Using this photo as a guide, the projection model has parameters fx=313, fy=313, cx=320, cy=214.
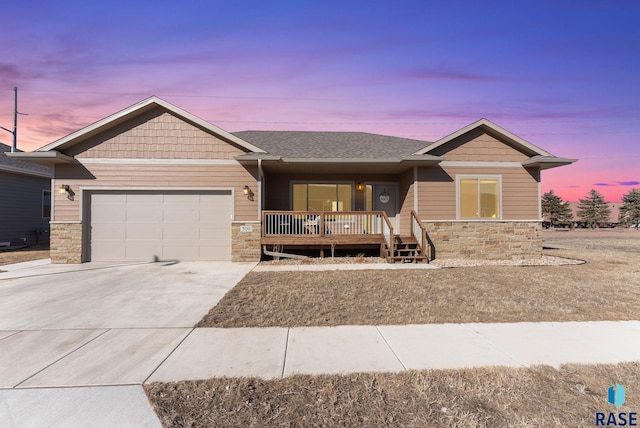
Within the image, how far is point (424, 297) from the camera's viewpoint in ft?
19.7

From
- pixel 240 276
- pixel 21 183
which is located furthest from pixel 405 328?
pixel 21 183

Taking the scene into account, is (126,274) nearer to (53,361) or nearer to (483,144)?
(53,361)

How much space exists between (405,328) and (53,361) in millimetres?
4304

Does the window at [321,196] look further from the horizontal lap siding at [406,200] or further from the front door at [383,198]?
the horizontal lap siding at [406,200]

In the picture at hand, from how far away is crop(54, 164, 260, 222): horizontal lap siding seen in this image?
1052 centimetres

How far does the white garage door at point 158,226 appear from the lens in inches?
423

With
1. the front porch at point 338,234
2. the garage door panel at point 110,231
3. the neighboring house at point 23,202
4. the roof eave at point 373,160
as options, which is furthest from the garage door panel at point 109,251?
the neighboring house at point 23,202

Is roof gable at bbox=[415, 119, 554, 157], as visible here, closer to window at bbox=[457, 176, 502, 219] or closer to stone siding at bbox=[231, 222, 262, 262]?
window at bbox=[457, 176, 502, 219]

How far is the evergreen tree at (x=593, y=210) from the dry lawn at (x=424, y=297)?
2211 inches

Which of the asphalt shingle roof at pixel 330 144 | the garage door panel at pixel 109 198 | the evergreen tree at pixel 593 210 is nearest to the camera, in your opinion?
the garage door panel at pixel 109 198

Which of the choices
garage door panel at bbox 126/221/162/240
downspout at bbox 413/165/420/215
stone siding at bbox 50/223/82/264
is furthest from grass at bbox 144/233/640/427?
stone siding at bbox 50/223/82/264

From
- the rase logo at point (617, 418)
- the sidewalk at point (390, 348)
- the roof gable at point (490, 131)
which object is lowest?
the rase logo at point (617, 418)

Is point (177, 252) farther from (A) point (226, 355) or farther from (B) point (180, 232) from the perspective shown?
(A) point (226, 355)

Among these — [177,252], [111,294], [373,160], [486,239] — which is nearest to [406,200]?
[373,160]
